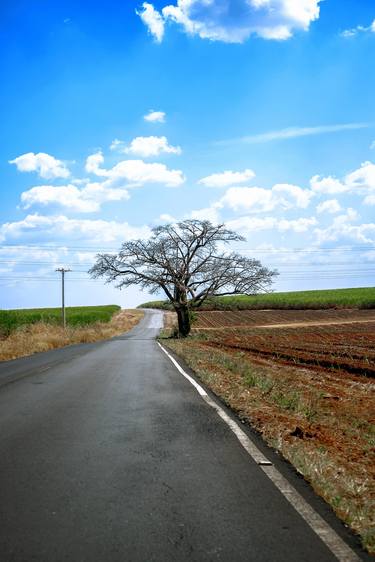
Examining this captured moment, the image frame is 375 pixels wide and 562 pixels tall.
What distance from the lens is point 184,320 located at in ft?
147

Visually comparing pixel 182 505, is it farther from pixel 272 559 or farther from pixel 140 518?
pixel 272 559

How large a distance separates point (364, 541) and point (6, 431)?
5429 mm

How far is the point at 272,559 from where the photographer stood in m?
3.63

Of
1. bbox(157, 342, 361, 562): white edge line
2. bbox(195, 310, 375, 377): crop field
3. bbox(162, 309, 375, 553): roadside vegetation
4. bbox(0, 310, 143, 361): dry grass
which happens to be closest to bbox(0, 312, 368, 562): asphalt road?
bbox(157, 342, 361, 562): white edge line

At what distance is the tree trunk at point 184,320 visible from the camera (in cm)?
4441

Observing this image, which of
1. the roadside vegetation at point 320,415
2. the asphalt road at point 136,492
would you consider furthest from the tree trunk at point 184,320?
the asphalt road at point 136,492

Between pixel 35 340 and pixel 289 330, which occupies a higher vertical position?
pixel 35 340

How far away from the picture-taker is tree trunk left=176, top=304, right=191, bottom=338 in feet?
146

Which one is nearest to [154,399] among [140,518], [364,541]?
[140,518]

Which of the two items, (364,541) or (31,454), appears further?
(31,454)

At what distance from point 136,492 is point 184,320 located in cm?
3973

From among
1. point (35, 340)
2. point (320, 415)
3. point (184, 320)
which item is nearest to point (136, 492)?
point (320, 415)

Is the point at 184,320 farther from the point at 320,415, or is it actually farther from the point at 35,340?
the point at 320,415

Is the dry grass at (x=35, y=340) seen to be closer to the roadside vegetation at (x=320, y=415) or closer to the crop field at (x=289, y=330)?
the crop field at (x=289, y=330)
